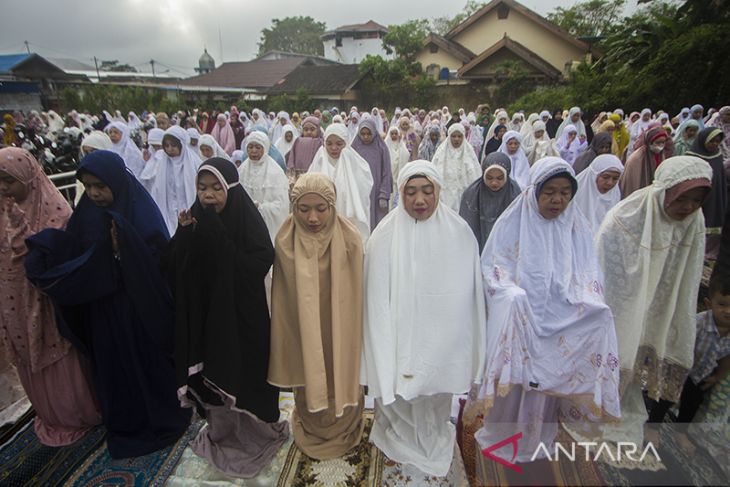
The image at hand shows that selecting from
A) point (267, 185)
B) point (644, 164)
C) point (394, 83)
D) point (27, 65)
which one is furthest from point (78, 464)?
point (27, 65)

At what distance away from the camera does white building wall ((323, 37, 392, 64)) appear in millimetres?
52031

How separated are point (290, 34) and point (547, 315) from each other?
86.7 metres

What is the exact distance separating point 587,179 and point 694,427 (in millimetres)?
2826

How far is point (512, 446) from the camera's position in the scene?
132cm

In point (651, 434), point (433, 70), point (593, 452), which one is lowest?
point (651, 434)

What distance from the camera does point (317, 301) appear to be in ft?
6.96

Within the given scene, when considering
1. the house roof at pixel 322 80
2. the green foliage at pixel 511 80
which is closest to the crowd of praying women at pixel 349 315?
the green foliage at pixel 511 80

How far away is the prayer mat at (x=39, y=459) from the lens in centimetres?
240

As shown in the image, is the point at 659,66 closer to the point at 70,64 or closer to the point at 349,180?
the point at 349,180

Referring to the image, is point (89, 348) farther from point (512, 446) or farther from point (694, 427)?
point (694, 427)

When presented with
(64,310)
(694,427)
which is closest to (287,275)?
(64,310)

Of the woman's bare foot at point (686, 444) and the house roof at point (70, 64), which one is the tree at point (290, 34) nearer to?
the house roof at point (70, 64)

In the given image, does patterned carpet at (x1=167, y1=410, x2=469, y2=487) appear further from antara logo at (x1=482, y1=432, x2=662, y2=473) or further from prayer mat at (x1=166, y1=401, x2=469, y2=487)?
antara logo at (x1=482, y1=432, x2=662, y2=473)

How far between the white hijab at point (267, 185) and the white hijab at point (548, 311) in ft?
10.1
